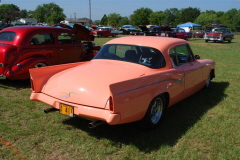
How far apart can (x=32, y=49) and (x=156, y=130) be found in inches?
161

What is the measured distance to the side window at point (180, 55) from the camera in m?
4.54

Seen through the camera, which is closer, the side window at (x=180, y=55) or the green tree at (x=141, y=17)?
the side window at (x=180, y=55)

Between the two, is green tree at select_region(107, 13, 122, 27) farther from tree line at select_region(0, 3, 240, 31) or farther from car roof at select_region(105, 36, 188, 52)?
car roof at select_region(105, 36, 188, 52)

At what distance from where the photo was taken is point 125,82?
306 centimetres

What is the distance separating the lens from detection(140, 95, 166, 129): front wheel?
358 centimetres

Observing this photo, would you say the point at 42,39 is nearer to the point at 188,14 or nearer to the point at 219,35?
the point at 219,35

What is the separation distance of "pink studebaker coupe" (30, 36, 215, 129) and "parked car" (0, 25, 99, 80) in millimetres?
1988

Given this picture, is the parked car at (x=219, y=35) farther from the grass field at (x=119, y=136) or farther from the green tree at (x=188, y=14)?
the green tree at (x=188, y=14)

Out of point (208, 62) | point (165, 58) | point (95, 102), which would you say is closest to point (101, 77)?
point (95, 102)

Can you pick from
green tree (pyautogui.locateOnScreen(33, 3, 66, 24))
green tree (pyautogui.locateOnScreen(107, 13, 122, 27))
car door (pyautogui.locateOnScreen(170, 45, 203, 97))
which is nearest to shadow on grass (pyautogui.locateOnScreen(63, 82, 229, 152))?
car door (pyautogui.locateOnScreen(170, 45, 203, 97))

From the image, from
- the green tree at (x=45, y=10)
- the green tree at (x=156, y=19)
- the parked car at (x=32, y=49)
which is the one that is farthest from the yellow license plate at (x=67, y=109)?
the green tree at (x=45, y=10)

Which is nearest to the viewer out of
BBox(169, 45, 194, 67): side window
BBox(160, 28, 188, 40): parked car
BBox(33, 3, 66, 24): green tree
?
BBox(169, 45, 194, 67): side window

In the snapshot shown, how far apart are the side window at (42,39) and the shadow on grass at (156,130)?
3.15m

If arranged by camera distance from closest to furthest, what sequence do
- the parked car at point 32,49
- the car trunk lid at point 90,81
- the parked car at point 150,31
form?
the car trunk lid at point 90,81, the parked car at point 32,49, the parked car at point 150,31
